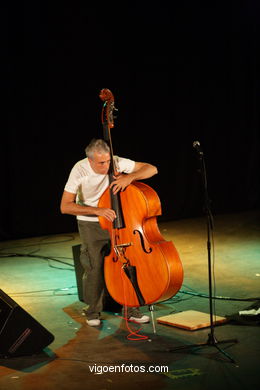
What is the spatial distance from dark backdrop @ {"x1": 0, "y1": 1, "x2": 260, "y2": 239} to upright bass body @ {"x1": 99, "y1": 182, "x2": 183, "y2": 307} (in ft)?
15.8

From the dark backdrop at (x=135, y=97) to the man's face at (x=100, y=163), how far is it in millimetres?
4394

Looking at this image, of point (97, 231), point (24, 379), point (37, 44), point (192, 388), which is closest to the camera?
point (192, 388)

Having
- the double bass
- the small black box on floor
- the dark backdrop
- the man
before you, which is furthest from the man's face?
the dark backdrop

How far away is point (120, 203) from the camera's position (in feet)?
16.0

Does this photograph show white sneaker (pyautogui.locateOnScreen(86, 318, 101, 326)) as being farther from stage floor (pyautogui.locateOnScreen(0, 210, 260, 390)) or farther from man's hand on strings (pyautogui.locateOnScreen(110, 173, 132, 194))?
man's hand on strings (pyautogui.locateOnScreen(110, 173, 132, 194))

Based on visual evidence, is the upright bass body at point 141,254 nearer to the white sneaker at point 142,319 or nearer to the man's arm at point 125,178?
the man's arm at point 125,178

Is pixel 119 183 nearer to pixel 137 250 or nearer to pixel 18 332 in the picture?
pixel 137 250

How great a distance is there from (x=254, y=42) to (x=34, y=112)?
4.32 m

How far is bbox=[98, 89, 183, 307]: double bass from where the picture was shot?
465 centimetres

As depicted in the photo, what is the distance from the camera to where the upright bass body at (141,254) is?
4.64 m

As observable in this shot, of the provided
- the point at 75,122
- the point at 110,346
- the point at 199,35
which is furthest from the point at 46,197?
the point at 110,346

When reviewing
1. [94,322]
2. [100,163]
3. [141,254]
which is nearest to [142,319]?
[94,322]

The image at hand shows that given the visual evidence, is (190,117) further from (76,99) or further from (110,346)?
(110,346)

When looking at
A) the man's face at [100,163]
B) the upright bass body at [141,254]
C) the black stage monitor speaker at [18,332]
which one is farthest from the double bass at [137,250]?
the black stage monitor speaker at [18,332]
